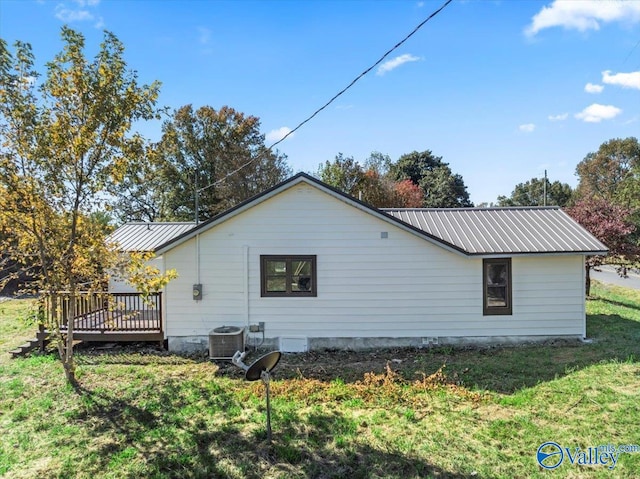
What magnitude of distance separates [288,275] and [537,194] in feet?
191

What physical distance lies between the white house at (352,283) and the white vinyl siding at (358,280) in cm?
2

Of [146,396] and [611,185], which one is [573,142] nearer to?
[146,396]

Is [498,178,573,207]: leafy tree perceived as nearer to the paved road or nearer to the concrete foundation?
the paved road

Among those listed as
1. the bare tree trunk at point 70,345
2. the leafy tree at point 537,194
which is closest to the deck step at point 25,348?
the bare tree trunk at point 70,345

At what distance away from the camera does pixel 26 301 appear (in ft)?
57.4

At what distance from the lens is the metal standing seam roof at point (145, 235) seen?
Result: 42.0 feet

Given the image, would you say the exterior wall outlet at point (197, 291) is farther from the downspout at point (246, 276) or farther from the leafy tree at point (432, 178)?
the leafy tree at point (432, 178)

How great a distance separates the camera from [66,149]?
5852mm

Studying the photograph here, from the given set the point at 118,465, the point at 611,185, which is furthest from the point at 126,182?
the point at 611,185

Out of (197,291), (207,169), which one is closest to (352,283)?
(197,291)

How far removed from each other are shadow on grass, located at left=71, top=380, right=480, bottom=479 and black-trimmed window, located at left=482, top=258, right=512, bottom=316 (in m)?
5.28

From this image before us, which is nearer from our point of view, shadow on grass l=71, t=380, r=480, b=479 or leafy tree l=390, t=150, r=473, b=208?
shadow on grass l=71, t=380, r=480, b=479

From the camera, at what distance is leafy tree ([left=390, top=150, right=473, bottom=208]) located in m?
37.4

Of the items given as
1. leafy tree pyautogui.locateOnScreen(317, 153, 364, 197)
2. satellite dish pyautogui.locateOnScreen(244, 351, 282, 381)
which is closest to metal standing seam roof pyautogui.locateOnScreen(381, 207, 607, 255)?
satellite dish pyautogui.locateOnScreen(244, 351, 282, 381)
